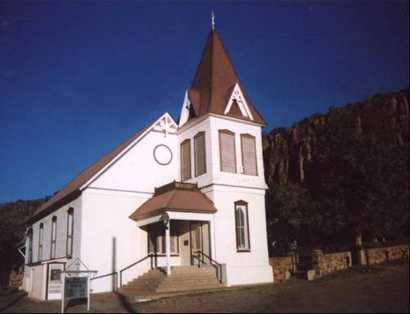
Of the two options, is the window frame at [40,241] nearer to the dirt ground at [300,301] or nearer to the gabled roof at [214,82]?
the dirt ground at [300,301]

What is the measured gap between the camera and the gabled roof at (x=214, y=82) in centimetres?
2552

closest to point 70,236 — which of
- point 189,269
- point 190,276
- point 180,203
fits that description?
point 180,203

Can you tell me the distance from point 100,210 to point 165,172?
15.6 feet

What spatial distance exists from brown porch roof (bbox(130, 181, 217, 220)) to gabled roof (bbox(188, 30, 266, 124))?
4553 millimetres

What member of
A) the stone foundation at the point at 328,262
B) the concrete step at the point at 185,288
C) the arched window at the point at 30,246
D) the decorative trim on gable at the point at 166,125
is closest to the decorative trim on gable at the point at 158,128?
the decorative trim on gable at the point at 166,125

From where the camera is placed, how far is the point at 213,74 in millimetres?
26859

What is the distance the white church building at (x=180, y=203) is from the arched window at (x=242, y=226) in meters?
0.05

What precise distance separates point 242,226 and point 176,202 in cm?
437

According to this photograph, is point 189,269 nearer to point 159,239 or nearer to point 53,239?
point 159,239

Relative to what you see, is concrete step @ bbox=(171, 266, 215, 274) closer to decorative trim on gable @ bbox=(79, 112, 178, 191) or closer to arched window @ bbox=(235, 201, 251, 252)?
arched window @ bbox=(235, 201, 251, 252)

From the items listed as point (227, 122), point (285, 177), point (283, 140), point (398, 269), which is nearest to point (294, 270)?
point (398, 269)

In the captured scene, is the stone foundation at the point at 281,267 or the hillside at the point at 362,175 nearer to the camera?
the hillside at the point at 362,175

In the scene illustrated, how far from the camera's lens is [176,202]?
71.7 ft

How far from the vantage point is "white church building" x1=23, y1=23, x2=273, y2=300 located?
2230cm
